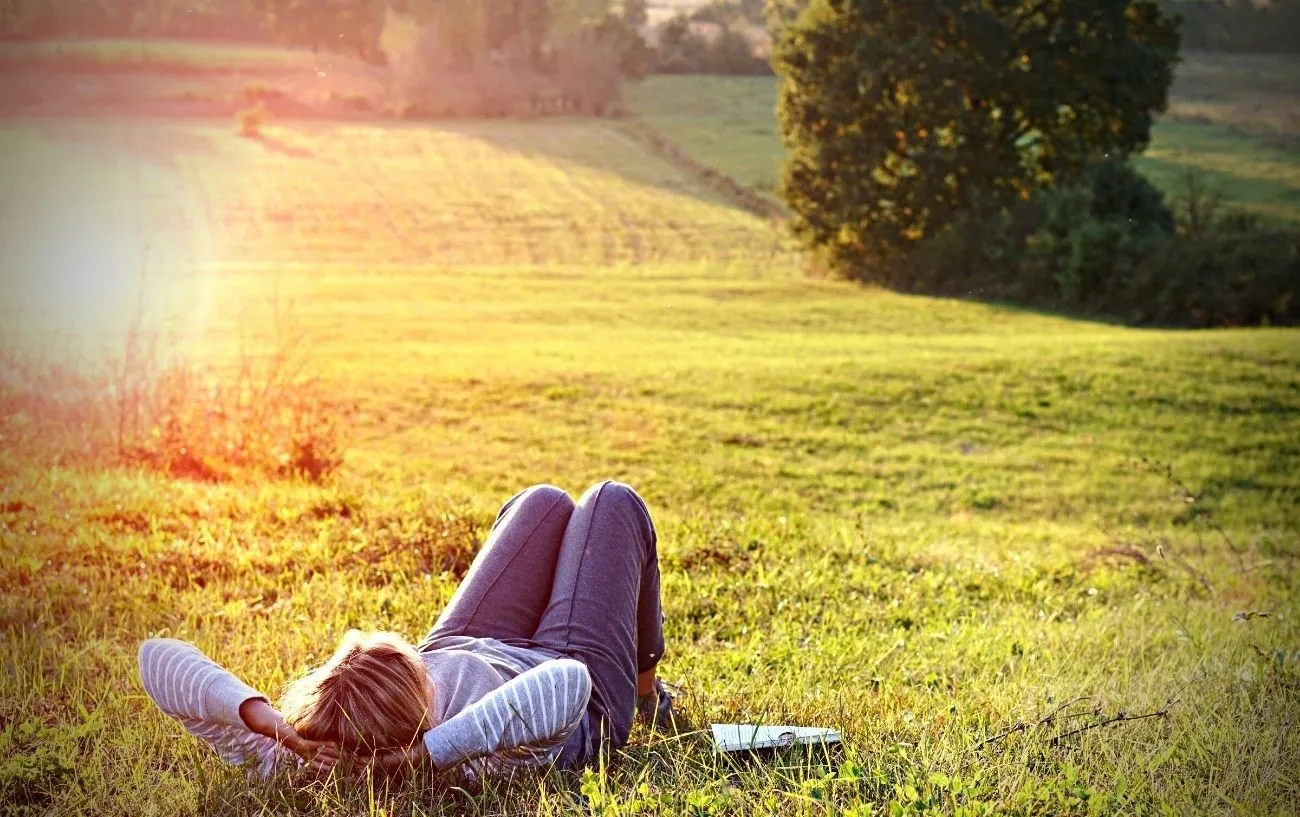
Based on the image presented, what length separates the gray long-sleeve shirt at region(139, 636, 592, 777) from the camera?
2713 mm

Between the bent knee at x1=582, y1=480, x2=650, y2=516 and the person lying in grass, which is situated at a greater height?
the bent knee at x1=582, y1=480, x2=650, y2=516

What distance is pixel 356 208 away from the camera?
1144 inches

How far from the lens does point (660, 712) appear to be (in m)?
3.59

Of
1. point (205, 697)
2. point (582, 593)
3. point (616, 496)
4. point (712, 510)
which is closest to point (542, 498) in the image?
point (616, 496)

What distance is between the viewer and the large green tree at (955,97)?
77.3 feet

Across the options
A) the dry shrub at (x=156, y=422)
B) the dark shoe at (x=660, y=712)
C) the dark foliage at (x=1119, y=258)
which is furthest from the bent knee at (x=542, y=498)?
the dark foliage at (x=1119, y=258)

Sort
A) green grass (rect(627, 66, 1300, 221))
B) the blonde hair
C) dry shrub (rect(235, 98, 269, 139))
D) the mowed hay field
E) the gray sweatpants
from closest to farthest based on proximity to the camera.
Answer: the blonde hair
the mowed hay field
the gray sweatpants
dry shrub (rect(235, 98, 269, 139))
green grass (rect(627, 66, 1300, 221))

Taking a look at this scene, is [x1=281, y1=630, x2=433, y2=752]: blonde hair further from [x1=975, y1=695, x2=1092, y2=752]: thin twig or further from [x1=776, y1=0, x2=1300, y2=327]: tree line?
[x1=776, y1=0, x2=1300, y2=327]: tree line

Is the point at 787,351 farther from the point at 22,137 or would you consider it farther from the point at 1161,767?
the point at 1161,767

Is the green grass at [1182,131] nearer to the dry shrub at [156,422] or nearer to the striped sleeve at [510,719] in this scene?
the dry shrub at [156,422]

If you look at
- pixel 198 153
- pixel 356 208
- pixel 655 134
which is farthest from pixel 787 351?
pixel 655 134

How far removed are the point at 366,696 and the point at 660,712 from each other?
1.18m

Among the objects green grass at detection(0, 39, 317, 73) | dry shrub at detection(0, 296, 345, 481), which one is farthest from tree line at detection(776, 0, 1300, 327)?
dry shrub at detection(0, 296, 345, 481)

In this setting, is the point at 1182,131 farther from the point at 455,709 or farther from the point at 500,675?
the point at 455,709
